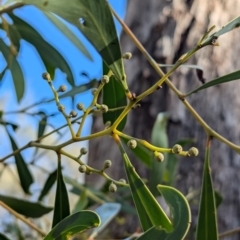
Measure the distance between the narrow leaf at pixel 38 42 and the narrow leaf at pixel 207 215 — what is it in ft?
1.12

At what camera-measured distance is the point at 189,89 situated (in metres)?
1.25

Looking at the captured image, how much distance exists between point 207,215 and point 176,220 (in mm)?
87

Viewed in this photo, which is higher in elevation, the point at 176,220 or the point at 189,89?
the point at 189,89

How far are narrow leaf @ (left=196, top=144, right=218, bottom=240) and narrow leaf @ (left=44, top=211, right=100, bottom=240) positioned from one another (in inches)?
4.5

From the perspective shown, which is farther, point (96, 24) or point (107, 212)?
point (107, 212)

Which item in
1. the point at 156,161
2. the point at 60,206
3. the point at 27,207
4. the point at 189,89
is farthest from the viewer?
the point at 189,89

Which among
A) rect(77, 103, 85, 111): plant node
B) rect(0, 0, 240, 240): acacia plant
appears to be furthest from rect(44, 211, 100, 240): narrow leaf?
rect(77, 103, 85, 111): plant node

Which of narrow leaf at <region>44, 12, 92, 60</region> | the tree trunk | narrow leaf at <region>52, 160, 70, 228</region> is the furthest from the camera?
the tree trunk

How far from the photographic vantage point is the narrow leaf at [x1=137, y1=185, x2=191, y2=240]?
0.33 m

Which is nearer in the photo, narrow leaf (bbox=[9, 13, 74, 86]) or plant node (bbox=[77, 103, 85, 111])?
plant node (bbox=[77, 103, 85, 111])

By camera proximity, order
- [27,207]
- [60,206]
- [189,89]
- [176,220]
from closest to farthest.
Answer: [176,220] < [60,206] < [27,207] < [189,89]

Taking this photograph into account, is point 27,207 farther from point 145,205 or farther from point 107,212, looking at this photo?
point 145,205

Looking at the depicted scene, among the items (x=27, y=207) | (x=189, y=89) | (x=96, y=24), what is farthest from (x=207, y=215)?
(x=189, y=89)

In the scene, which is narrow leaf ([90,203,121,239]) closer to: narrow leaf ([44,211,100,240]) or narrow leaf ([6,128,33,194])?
narrow leaf ([6,128,33,194])
